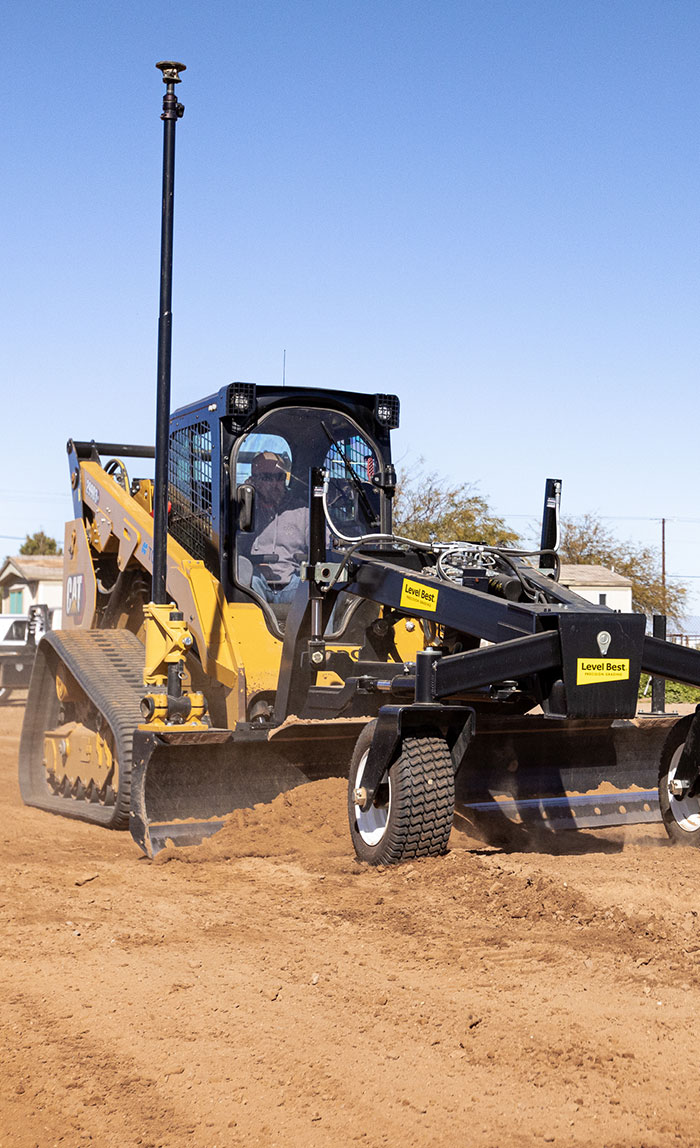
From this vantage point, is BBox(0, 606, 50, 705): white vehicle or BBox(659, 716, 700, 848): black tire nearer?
BBox(659, 716, 700, 848): black tire

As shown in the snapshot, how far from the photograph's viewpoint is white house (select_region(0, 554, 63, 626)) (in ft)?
166

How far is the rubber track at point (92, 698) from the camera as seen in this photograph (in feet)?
29.3

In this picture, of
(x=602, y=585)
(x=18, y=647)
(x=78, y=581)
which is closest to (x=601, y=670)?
(x=78, y=581)

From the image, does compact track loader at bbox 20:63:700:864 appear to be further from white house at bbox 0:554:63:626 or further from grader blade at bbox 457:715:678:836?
white house at bbox 0:554:63:626

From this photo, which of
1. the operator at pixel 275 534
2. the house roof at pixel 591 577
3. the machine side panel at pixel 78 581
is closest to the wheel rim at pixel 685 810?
the operator at pixel 275 534

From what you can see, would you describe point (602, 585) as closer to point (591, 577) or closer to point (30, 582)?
point (591, 577)

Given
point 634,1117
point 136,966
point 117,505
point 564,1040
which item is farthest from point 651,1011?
point 117,505

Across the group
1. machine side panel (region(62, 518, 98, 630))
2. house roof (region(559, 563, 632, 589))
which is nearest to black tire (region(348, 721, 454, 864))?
machine side panel (region(62, 518, 98, 630))

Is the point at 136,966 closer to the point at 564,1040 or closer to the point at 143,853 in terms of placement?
the point at 564,1040

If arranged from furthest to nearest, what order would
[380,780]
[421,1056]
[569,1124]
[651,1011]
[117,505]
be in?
1. [117,505]
2. [380,780]
3. [651,1011]
4. [421,1056]
5. [569,1124]

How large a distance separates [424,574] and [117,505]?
3771mm

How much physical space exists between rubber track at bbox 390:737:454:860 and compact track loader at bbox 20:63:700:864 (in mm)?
12

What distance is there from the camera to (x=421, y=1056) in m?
4.02

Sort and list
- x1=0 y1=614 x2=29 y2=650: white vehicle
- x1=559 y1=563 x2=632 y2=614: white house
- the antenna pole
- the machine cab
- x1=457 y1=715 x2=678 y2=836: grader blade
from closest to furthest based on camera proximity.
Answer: the antenna pole
x1=457 y1=715 x2=678 y2=836: grader blade
the machine cab
x1=0 y1=614 x2=29 y2=650: white vehicle
x1=559 y1=563 x2=632 y2=614: white house
